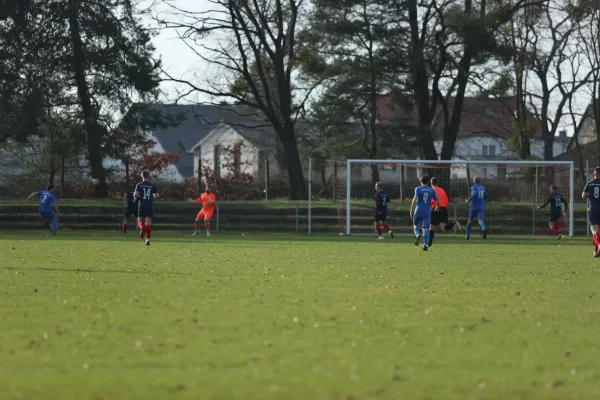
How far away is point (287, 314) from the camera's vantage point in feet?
36.4

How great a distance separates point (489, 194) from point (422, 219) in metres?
17.5

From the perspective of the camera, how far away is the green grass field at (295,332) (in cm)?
722

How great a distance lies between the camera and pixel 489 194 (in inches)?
1674

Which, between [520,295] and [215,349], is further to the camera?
[520,295]


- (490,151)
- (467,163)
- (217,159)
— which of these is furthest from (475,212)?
(490,151)

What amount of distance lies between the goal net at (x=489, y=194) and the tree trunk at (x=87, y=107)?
10.1m

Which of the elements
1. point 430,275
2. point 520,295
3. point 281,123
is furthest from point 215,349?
point 281,123

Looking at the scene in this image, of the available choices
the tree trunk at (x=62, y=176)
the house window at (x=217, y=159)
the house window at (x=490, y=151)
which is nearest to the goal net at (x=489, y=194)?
the tree trunk at (x=62, y=176)

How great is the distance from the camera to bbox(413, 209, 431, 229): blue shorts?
2552 cm

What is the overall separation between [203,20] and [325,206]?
9237 millimetres

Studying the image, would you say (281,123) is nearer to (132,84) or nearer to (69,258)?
(132,84)

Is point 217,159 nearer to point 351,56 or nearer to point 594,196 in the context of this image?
point 351,56

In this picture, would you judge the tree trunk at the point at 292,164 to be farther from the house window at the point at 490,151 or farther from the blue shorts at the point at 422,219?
the house window at the point at 490,151

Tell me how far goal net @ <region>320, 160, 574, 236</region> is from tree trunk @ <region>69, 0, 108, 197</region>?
10.1 meters
